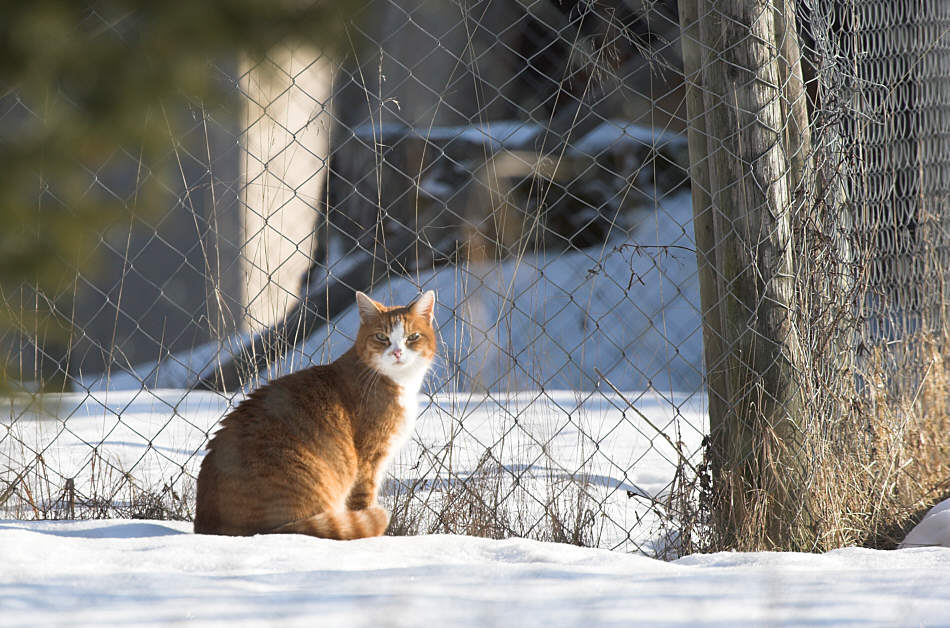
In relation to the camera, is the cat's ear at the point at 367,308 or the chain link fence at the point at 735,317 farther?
the cat's ear at the point at 367,308

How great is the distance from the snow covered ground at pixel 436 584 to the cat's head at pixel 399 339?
0.59 m

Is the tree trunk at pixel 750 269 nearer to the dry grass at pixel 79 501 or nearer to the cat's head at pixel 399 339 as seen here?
the cat's head at pixel 399 339

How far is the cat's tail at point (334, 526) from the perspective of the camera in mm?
2035

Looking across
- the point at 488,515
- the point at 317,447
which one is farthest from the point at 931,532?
the point at 317,447

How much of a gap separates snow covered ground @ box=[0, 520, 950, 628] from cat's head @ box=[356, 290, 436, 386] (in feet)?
1.92

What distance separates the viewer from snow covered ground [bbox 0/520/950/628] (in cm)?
134

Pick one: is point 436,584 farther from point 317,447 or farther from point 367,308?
point 367,308

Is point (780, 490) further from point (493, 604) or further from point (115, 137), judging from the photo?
point (115, 137)

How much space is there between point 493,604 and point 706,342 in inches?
43.5

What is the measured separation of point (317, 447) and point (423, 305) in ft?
2.01

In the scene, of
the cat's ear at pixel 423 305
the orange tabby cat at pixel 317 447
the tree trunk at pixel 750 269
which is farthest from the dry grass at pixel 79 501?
the tree trunk at pixel 750 269

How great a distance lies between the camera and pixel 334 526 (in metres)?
2.04

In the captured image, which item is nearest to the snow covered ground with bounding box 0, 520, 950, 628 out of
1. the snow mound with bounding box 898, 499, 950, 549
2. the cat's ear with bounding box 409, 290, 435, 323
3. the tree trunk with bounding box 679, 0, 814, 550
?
the tree trunk with bounding box 679, 0, 814, 550

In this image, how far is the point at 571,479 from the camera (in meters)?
2.31
